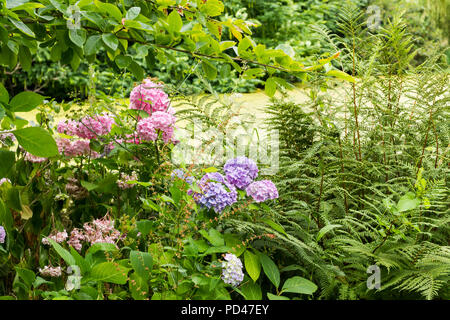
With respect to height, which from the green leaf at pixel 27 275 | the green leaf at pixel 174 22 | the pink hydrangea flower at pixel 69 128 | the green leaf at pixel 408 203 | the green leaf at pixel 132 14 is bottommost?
the green leaf at pixel 27 275

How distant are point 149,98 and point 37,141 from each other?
34.4 inches

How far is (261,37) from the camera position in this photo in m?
9.01

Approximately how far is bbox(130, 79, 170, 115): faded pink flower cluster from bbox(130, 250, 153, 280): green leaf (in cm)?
80

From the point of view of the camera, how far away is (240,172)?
1.66 m

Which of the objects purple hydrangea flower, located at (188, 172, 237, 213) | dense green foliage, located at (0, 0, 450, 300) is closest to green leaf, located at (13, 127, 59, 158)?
dense green foliage, located at (0, 0, 450, 300)

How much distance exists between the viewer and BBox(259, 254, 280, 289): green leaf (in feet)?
5.24

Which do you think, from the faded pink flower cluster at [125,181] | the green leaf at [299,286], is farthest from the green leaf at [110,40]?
the green leaf at [299,286]

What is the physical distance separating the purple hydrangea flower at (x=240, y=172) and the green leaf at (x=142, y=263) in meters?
0.39

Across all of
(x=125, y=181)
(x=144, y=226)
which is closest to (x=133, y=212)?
(x=125, y=181)

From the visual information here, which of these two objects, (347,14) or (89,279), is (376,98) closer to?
(347,14)

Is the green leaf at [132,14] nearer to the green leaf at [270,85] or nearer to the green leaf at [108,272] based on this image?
the green leaf at [270,85]

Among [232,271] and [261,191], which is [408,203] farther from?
[232,271]

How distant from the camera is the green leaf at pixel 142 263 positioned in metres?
1.45
